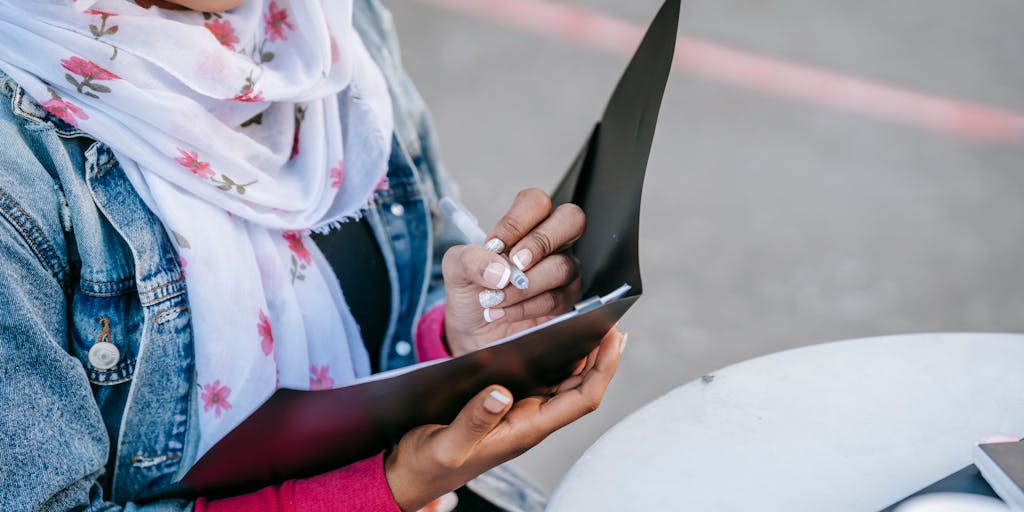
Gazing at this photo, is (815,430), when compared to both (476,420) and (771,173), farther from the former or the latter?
(771,173)

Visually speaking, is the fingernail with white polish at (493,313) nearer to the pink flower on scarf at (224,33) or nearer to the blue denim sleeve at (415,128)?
the blue denim sleeve at (415,128)

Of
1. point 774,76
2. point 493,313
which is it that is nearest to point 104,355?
point 493,313

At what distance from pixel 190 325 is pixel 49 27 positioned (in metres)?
0.30

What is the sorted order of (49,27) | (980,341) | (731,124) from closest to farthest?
1. (49,27)
2. (980,341)
3. (731,124)

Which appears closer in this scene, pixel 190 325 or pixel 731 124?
pixel 190 325

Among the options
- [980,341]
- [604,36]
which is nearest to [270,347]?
[980,341]

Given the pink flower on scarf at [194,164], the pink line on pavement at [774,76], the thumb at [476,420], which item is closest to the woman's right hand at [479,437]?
the thumb at [476,420]

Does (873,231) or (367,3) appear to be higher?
(367,3)

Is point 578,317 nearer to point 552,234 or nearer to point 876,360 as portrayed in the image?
point 552,234

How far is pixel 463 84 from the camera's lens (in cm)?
255

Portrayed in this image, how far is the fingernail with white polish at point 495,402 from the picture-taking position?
72cm

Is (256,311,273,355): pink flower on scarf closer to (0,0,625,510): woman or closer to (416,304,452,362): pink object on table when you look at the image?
(0,0,625,510): woman

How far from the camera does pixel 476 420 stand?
731mm

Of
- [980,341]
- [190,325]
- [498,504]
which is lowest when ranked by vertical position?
[498,504]
